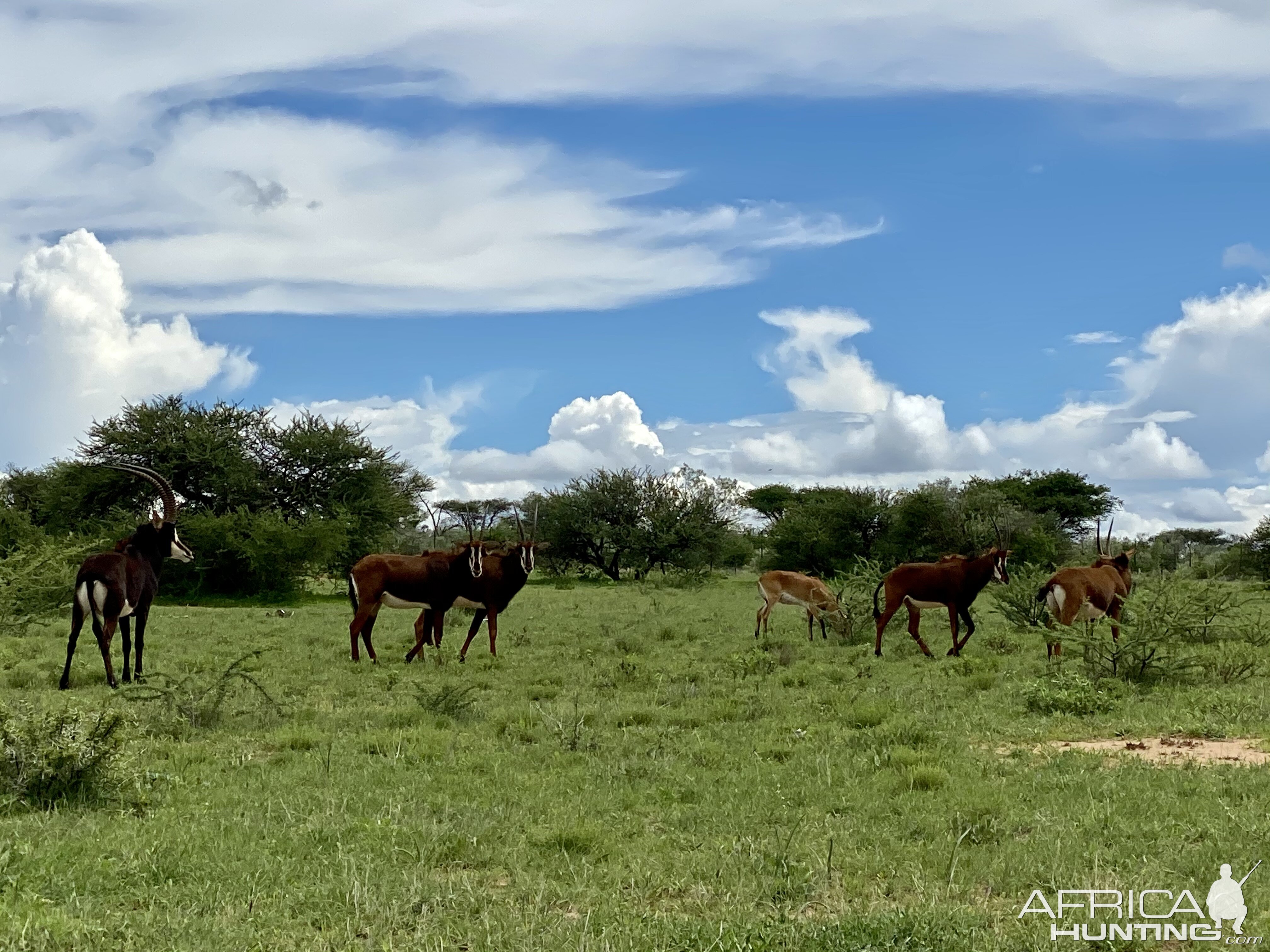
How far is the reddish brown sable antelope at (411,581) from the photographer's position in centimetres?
1534

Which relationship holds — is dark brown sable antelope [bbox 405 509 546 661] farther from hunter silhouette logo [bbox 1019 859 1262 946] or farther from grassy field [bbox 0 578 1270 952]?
hunter silhouette logo [bbox 1019 859 1262 946]

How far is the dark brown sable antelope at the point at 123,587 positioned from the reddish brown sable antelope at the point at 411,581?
2.49m

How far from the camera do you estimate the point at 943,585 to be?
15828 millimetres

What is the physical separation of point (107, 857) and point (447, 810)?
6.13 feet

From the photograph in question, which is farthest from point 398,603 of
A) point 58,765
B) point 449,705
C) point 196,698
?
point 58,765

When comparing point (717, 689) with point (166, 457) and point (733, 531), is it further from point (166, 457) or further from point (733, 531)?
point (733, 531)

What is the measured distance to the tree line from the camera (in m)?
34.9

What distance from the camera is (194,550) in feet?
113

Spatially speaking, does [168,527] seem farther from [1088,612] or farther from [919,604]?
[1088,612]

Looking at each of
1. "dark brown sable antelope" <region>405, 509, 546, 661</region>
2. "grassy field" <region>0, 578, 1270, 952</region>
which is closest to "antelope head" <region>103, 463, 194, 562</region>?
"grassy field" <region>0, 578, 1270, 952</region>

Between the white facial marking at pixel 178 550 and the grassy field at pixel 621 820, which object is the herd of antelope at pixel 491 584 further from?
the grassy field at pixel 621 820

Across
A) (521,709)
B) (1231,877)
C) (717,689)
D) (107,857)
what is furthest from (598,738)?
(1231,877)

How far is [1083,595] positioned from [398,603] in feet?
31.7

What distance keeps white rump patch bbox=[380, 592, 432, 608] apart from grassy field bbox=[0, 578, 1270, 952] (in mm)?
3197
